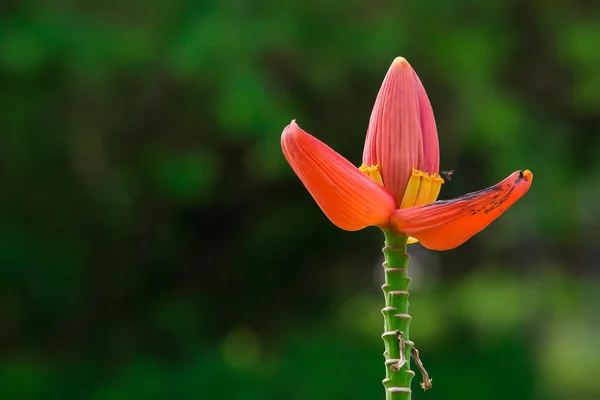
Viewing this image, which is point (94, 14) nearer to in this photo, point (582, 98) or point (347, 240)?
point (347, 240)

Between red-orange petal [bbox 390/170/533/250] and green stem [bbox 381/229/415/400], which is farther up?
red-orange petal [bbox 390/170/533/250]

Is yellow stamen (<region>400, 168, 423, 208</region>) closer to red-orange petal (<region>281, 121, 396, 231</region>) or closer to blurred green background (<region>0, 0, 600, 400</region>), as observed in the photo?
red-orange petal (<region>281, 121, 396, 231</region>)

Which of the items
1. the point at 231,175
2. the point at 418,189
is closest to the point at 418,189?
the point at 418,189

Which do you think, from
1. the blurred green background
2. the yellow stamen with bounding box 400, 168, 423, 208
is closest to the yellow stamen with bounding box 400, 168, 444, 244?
the yellow stamen with bounding box 400, 168, 423, 208

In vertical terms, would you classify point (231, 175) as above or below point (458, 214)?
above

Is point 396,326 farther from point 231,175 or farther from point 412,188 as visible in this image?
point 231,175

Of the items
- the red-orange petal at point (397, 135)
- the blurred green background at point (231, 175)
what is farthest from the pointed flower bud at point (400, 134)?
the blurred green background at point (231, 175)
